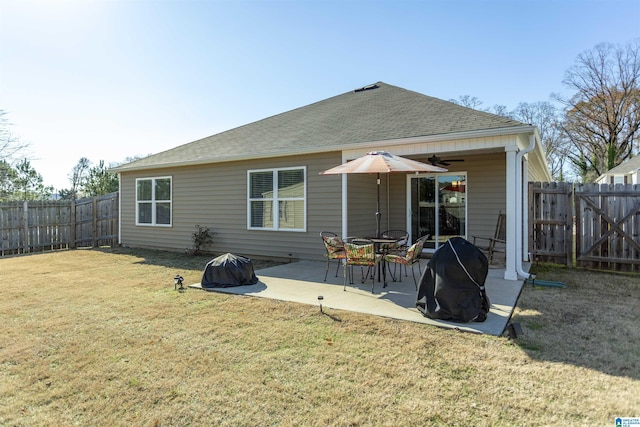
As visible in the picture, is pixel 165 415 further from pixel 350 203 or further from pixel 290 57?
pixel 290 57

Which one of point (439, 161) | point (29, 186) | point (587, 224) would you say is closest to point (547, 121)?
point (587, 224)

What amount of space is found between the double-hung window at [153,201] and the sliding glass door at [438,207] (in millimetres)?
7023

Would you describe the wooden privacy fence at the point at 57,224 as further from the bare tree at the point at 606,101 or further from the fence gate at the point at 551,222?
the bare tree at the point at 606,101

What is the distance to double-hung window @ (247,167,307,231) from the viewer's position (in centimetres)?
880

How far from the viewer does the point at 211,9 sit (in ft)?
28.8

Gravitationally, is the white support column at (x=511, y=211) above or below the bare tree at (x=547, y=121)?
below

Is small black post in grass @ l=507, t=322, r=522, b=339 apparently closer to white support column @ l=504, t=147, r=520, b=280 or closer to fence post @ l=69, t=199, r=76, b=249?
white support column @ l=504, t=147, r=520, b=280

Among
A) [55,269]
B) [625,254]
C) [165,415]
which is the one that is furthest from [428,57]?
[165,415]

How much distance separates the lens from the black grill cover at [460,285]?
4.12 m

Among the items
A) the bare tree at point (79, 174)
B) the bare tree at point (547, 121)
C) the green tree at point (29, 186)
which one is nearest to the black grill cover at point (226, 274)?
the green tree at point (29, 186)

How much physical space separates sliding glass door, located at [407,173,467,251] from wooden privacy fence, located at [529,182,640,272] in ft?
4.84

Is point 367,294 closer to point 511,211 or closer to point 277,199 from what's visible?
point 511,211

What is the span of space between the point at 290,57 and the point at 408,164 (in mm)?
7025

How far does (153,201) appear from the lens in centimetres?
1156
